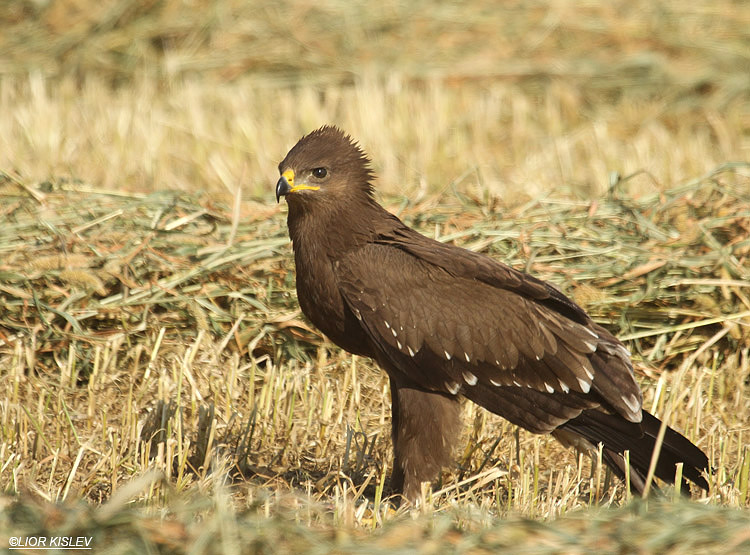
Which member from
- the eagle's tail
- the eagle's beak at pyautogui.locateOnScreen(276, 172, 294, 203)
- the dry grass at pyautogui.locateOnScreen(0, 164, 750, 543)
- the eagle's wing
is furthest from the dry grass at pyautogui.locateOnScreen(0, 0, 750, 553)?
the eagle's beak at pyautogui.locateOnScreen(276, 172, 294, 203)

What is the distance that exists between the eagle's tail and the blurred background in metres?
5.00

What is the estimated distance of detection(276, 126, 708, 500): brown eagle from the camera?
4309 millimetres

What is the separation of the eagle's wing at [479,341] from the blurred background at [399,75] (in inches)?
188

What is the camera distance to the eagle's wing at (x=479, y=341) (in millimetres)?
4316

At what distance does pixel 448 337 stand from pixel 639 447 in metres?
0.90

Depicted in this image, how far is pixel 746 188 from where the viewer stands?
7.76m

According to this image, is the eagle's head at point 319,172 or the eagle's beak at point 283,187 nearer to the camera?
the eagle's beak at point 283,187

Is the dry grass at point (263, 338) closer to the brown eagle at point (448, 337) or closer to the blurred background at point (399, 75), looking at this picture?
the brown eagle at point (448, 337)

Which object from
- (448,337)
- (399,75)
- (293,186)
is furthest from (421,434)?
(399,75)

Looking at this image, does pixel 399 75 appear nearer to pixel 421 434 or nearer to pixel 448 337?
pixel 448 337

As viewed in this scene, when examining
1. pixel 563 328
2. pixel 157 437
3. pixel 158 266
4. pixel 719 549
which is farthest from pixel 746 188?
pixel 719 549

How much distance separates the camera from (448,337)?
14.3 feet

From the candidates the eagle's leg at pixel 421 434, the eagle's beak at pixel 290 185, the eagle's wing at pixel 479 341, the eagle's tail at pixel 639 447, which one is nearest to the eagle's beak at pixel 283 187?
the eagle's beak at pixel 290 185

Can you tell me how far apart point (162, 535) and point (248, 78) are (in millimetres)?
8530
